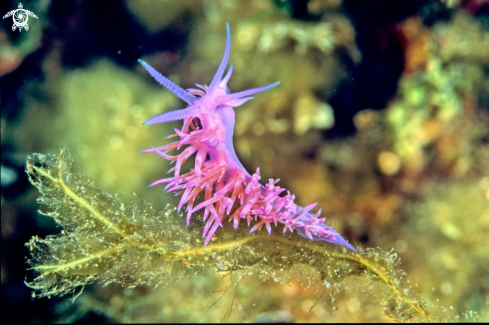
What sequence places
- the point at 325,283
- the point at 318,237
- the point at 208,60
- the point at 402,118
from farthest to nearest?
the point at 208,60, the point at 402,118, the point at 325,283, the point at 318,237

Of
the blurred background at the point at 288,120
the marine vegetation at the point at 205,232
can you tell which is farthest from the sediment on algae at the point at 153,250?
the blurred background at the point at 288,120

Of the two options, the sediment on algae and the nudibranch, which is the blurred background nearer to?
the sediment on algae

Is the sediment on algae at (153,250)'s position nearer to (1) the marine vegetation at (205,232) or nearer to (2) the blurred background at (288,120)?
(1) the marine vegetation at (205,232)

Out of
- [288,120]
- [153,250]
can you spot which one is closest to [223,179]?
[153,250]

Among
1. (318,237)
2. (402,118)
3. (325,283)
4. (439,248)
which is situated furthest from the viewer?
(402,118)

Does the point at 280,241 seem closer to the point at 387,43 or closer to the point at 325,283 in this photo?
the point at 325,283

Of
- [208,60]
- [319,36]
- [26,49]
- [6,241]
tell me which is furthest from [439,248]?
[26,49]

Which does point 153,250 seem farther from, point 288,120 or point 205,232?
point 288,120
